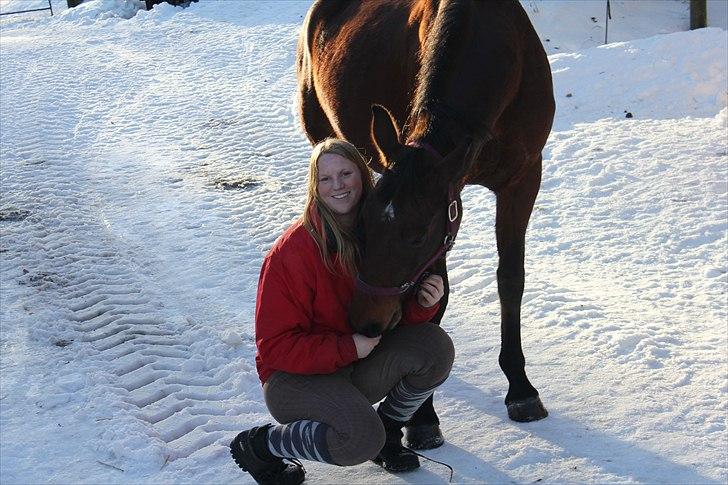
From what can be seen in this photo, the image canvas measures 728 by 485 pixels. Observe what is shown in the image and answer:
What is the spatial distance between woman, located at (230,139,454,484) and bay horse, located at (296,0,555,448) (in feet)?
0.42

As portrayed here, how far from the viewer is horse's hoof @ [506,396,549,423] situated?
3.75m

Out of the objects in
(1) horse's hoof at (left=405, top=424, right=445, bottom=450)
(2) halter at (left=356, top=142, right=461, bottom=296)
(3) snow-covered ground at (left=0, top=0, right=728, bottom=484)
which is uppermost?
(2) halter at (left=356, top=142, right=461, bottom=296)

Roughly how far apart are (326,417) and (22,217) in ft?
14.7

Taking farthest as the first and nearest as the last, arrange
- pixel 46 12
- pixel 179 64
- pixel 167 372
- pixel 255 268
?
1. pixel 46 12
2. pixel 179 64
3. pixel 255 268
4. pixel 167 372

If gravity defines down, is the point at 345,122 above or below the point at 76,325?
above

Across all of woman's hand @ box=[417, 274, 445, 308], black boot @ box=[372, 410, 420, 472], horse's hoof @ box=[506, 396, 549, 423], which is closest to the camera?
woman's hand @ box=[417, 274, 445, 308]

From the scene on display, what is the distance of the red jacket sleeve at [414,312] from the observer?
3.14 meters

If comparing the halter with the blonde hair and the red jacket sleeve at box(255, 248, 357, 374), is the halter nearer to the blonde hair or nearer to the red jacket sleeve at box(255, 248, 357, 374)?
the blonde hair

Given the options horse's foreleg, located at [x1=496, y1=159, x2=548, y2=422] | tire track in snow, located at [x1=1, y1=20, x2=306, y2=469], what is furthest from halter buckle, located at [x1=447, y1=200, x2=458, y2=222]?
tire track in snow, located at [x1=1, y1=20, x2=306, y2=469]

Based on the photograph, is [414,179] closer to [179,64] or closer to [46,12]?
[179,64]

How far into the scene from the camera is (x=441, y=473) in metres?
3.32

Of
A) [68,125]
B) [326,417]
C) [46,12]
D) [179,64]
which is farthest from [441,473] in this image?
[46,12]

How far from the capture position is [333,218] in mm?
3002

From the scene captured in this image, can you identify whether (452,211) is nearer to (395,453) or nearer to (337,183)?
(337,183)
